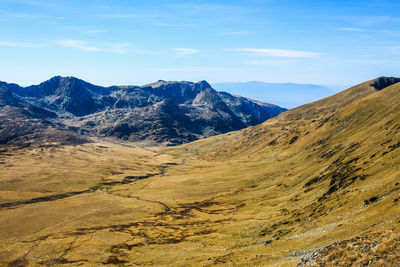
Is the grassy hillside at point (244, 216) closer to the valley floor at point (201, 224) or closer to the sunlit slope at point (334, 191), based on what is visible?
the valley floor at point (201, 224)

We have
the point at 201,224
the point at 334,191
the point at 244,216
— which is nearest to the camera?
the point at 334,191

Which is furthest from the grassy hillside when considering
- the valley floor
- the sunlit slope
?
the sunlit slope

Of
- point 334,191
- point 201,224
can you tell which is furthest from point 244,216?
point 334,191

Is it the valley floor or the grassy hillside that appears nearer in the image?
the valley floor

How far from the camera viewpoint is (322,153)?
168125 mm

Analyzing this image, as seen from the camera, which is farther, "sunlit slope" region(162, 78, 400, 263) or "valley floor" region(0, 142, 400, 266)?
"sunlit slope" region(162, 78, 400, 263)

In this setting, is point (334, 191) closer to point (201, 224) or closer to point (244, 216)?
point (244, 216)

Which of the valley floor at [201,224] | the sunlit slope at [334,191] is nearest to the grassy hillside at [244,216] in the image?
the valley floor at [201,224]

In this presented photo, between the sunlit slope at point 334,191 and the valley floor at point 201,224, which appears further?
the sunlit slope at point 334,191

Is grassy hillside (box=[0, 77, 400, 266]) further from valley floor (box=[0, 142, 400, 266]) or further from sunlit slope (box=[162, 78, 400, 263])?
sunlit slope (box=[162, 78, 400, 263])

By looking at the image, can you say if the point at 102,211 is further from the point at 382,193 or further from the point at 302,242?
the point at 382,193

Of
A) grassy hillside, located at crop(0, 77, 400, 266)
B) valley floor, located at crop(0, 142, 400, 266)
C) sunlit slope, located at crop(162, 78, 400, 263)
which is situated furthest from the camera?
sunlit slope, located at crop(162, 78, 400, 263)

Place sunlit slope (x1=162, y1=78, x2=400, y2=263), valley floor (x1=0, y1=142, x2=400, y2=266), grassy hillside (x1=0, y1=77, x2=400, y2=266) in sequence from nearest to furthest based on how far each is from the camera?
valley floor (x1=0, y1=142, x2=400, y2=266), grassy hillside (x1=0, y1=77, x2=400, y2=266), sunlit slope (x1=162, y1=78, x2=400, y2=263)

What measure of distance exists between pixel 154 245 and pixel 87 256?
20.7 meters
